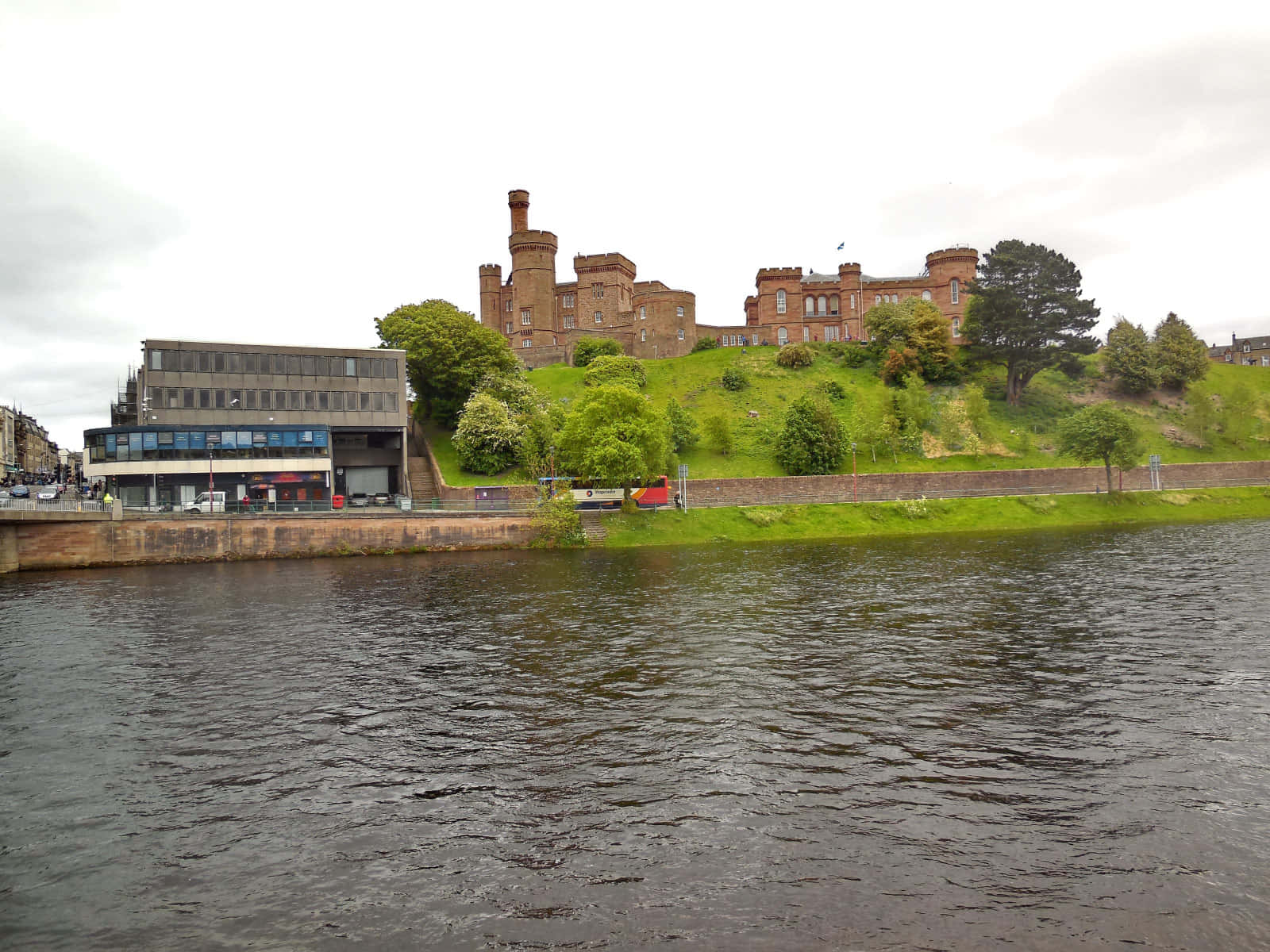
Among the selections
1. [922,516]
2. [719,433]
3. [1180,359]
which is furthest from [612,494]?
[1180,359]

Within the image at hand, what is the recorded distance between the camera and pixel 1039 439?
75875 mm

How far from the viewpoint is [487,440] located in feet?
217

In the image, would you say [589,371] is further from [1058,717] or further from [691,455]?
[1058,717]

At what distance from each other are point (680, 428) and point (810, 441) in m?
12.0

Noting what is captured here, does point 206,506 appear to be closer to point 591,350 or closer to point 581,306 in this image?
point 591,350

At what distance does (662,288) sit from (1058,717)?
93.8 m

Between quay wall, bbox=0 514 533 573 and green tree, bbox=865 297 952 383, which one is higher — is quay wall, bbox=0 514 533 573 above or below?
below

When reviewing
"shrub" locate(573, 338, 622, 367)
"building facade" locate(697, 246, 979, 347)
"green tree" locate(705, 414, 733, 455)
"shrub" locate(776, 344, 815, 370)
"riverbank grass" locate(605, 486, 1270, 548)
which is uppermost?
"building facade" locate(697, 246, 979, 347)

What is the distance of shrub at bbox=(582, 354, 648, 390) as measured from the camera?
3231 inches

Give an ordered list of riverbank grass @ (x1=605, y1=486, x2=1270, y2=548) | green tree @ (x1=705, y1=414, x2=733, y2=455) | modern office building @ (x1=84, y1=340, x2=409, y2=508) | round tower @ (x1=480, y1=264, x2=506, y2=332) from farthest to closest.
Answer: round tower @ (x1=480, y1=264, x2=506, y2=332) < green tree @ (x1=705, y1=414, x2=733, y2=455) < modern office building @ (x1=84, y1=340, x2=409, y2=508) < riverbank grass @ (x1=605, y1=486, x2=1270, y2=548)

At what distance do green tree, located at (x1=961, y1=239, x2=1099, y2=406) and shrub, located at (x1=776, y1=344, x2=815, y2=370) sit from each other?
19.1 metres

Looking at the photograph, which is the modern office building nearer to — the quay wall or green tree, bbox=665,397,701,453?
the quay wall

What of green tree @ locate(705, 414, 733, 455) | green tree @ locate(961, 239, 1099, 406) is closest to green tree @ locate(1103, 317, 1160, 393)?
green tree @ locate(961, 239, 1099, 406)

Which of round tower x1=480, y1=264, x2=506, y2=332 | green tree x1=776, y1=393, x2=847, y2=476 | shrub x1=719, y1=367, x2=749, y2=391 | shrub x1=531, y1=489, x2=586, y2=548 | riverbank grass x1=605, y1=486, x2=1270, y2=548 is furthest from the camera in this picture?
round tower x1=480, y1=264, x2=506, y2=332
